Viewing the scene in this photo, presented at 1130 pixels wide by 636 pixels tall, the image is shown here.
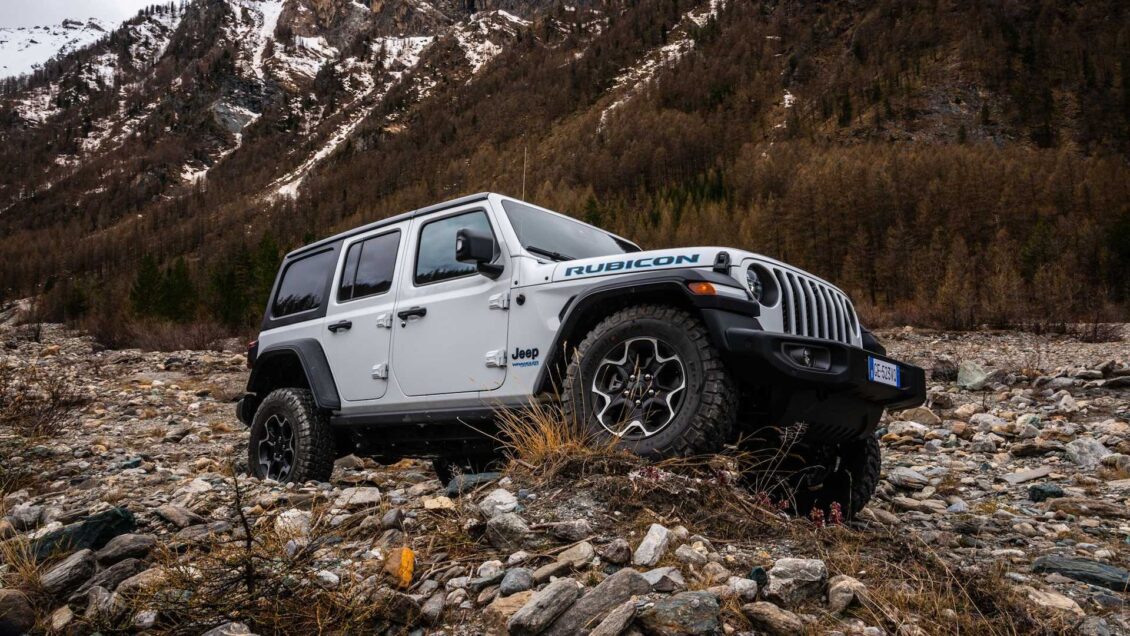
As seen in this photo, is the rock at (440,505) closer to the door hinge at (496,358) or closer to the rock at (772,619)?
the door hinge at (496,358)

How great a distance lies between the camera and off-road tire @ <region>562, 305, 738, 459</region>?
3002 mm

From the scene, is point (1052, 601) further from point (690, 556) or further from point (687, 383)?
point (687, 383)

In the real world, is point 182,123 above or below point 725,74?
above

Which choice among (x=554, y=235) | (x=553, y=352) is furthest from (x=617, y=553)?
(x=554, y=235)

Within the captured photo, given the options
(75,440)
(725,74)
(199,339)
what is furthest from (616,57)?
(75,440)

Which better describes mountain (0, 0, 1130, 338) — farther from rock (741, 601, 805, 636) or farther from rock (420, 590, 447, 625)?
rock (741, 601, 805, 636)

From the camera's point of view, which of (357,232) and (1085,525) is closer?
(1085,525)

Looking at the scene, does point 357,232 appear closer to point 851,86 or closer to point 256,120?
point 851,86

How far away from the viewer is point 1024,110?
72.3 m

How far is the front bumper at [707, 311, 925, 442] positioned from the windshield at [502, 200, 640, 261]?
1.57 metres

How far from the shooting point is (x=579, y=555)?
2.48 meters

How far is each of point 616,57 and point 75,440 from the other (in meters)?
125

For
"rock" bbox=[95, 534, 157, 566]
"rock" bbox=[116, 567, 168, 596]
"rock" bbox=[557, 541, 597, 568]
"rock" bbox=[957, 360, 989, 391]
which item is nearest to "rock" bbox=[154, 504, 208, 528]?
"rock" bbox=[95, 534, 157, 566]

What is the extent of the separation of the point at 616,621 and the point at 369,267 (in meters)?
3.72
